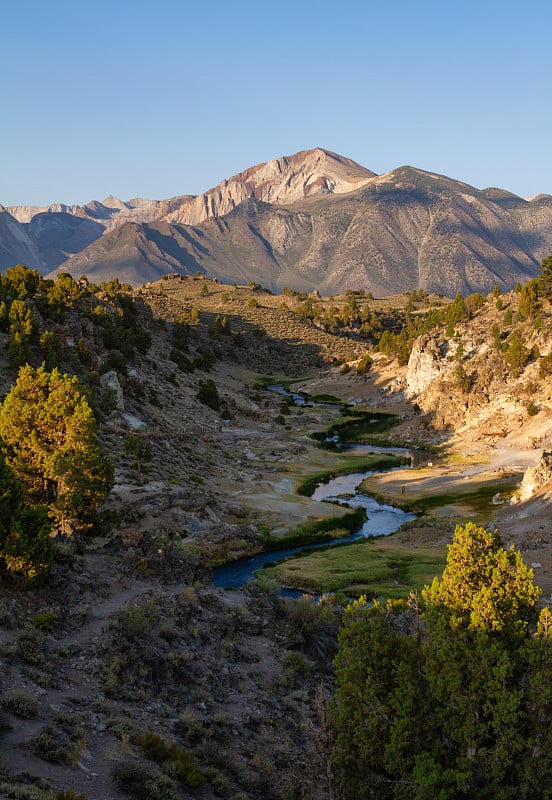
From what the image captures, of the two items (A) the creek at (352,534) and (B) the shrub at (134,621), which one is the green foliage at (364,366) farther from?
(B) the shrub at (134,621)

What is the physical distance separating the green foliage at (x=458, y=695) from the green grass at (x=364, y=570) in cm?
2505

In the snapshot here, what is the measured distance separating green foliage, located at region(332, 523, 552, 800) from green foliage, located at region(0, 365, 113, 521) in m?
25.1

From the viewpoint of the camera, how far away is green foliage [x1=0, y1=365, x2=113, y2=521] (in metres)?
40.7

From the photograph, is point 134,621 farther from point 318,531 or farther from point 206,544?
point 318,531

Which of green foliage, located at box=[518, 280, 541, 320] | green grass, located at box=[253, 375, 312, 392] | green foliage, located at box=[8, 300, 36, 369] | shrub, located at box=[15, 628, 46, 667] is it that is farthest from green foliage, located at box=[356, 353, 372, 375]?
shrub, located at box=[15, 628, 46, 667]

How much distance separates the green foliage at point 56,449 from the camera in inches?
1601

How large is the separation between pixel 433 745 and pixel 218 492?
52.5 metres

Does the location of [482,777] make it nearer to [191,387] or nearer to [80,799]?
[80,799]

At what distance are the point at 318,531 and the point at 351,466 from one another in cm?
2762

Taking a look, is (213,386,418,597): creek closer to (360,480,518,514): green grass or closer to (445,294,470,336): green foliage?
(360,480,518,514): green grass

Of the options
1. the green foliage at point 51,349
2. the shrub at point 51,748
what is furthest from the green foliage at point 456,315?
the shrub at point 51,748

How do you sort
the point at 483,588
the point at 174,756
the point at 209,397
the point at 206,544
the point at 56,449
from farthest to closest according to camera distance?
the point at 209,397 → the point at 206,544 → the point at 56,449 → the point at 174,756 → the point at 483,588

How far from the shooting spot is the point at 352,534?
64.8 meters

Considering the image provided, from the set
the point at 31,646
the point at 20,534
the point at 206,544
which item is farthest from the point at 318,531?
the point at 31,646
